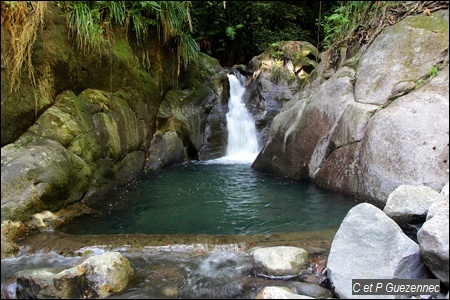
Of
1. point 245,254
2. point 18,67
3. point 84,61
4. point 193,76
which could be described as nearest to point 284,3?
point 193,76

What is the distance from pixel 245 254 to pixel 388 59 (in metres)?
4.16

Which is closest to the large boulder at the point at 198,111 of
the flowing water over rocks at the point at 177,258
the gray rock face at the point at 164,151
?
the gray rock face at the point at 164,151

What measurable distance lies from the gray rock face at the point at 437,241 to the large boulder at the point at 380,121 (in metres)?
1.97

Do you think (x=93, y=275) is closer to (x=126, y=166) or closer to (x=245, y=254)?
(x=245, y=254)

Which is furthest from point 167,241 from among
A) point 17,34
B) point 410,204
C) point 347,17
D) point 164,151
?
point 347,17

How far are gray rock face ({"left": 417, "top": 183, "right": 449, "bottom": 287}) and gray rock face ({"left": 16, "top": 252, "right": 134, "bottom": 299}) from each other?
2.50 m

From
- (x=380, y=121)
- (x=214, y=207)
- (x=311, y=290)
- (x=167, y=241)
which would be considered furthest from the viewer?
(x=214, y=207)

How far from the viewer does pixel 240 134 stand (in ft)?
33.1

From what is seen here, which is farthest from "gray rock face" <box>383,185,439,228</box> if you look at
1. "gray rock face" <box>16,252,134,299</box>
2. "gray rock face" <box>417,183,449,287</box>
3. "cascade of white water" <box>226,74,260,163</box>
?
"cascade of white water" <box>226,74,260,163</box>

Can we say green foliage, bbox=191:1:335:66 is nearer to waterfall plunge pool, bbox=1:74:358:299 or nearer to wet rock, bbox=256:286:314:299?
waterfall plunge pool, bbox=1:74:358:299

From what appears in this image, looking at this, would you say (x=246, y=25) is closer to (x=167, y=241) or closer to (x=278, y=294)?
(x=167, y=241)

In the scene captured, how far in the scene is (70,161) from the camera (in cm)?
474

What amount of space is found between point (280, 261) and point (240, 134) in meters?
7.12

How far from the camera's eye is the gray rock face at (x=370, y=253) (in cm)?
273
